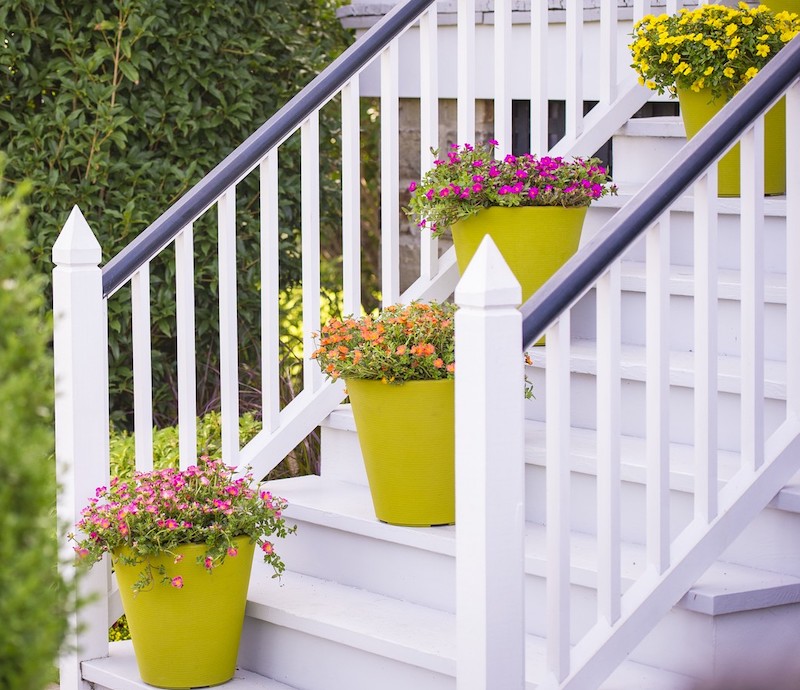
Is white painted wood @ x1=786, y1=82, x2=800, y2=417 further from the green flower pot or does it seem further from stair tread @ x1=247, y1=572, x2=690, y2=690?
the green flower pot

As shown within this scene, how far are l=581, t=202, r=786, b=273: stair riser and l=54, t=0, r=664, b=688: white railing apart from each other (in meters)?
0.25

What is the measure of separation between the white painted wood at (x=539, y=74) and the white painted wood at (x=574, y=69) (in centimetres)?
8

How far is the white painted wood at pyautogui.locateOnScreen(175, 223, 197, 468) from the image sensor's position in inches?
135

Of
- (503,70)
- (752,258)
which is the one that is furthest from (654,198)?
(503,70)

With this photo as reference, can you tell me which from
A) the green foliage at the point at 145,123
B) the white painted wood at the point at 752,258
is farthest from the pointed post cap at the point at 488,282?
the green foliage at the point at 145,123

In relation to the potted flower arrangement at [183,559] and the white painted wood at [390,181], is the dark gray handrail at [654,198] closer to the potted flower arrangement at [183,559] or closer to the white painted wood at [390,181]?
the potted flower arrangement at [183,559]

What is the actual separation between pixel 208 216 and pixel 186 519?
2.34 metres

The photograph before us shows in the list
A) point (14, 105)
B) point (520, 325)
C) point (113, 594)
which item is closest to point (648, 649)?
point (520, 325)

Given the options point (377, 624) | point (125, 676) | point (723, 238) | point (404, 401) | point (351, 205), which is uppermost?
point (351, 205)

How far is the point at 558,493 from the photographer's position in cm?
245

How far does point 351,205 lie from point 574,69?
33.0 inches

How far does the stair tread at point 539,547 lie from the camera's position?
264 cm

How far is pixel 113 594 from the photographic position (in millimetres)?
3262

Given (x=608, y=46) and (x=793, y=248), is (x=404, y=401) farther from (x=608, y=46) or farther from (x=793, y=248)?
(x=608, y=46)
